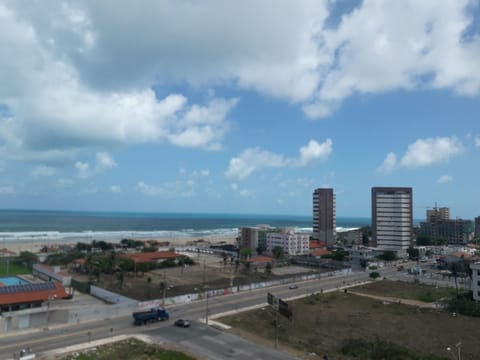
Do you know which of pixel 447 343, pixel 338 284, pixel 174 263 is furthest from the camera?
pixel 174 263

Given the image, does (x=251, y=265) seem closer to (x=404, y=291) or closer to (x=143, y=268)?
(x=143, y=268)

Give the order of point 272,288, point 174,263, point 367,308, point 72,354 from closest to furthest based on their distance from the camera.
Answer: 1. point 72,354
2. point 367,308
3. point 272,288
4. point 174,263

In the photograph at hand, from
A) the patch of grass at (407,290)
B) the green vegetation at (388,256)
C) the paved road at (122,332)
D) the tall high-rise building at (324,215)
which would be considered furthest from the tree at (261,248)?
the paved road at (122,332)

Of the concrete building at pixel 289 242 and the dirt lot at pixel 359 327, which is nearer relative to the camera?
the dirt lot at pixel 359 327

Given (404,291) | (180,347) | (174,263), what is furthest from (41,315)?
(404,291)

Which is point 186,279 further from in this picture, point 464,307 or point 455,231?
point 455,231

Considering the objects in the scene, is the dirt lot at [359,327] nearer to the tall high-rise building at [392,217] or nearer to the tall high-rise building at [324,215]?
the tall high-rise building at [392,217]

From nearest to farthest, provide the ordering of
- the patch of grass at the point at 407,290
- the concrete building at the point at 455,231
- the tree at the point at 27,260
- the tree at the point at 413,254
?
the patch of grass at the point at 407,290
the tree at the point at 27,260
the tree at the point at 413,254
the concrete building at the point at 455,231

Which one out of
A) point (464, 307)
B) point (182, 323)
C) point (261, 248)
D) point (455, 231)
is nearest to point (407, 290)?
point (464, 307)
